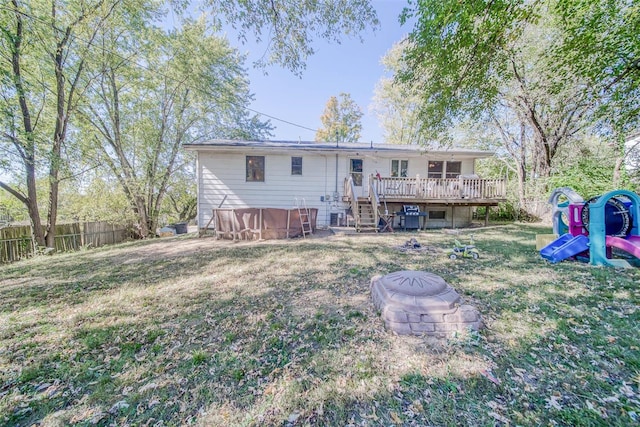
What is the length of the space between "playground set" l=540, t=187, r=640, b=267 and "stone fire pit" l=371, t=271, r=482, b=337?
13.9 feet

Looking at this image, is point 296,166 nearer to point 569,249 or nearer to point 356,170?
point 356,170

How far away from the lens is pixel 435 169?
12.2m

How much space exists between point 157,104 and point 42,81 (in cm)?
443

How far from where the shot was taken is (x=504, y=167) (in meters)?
16.3

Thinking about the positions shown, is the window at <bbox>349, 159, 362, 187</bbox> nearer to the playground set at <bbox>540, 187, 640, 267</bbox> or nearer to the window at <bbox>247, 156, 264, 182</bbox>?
the window at <bbox>247, 156, 264, 182</bbox>

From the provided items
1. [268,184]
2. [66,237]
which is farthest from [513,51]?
[66,237]

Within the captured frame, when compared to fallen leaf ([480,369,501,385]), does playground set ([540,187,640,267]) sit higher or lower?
higher

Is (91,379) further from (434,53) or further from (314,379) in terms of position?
(434,53)

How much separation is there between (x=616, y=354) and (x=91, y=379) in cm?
493

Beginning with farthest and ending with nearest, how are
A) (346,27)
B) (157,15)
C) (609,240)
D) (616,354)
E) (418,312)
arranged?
(157,15) < (346,27) < (609,240) < (418,312) < (616,354)

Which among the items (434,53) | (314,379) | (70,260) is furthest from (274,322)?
(70,260)

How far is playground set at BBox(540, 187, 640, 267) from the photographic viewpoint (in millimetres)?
4719

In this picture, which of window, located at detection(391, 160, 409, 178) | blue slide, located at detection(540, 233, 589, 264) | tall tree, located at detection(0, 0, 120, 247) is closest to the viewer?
blue slide, located at detection(540, 233, 589, 264)

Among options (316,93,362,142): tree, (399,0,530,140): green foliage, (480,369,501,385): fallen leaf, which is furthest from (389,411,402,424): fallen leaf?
(316,93,362,142): tree
